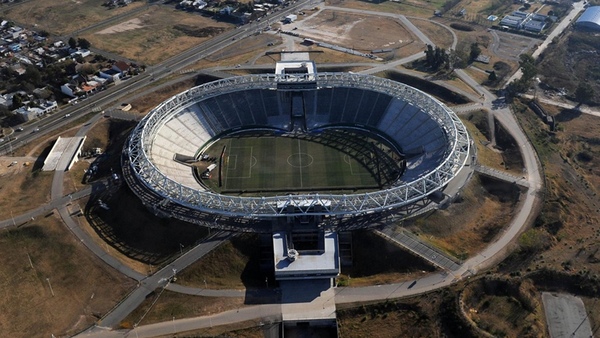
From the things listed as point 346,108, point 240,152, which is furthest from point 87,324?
point 346,108

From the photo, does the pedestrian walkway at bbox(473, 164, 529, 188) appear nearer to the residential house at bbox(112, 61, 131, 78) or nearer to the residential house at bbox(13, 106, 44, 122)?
the residential house at bbox(112, 61, 131, 78)

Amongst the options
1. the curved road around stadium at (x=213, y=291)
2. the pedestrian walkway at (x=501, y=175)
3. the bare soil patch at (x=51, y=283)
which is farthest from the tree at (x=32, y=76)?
the pedestrian walkway at (x=501, y=175)

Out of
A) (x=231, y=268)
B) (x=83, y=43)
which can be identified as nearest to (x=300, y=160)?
(x=231, y=268)

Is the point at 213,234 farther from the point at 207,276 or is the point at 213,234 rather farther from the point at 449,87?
the point at 449,87

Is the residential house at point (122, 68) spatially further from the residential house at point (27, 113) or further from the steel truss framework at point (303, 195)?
the steel truss framework at point (303, 195)

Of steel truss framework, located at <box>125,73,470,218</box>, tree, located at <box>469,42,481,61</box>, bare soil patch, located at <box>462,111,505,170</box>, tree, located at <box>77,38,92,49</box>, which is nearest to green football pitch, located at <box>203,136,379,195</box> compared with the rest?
steel truss framework, located at <box>125,73,470,218</box>
